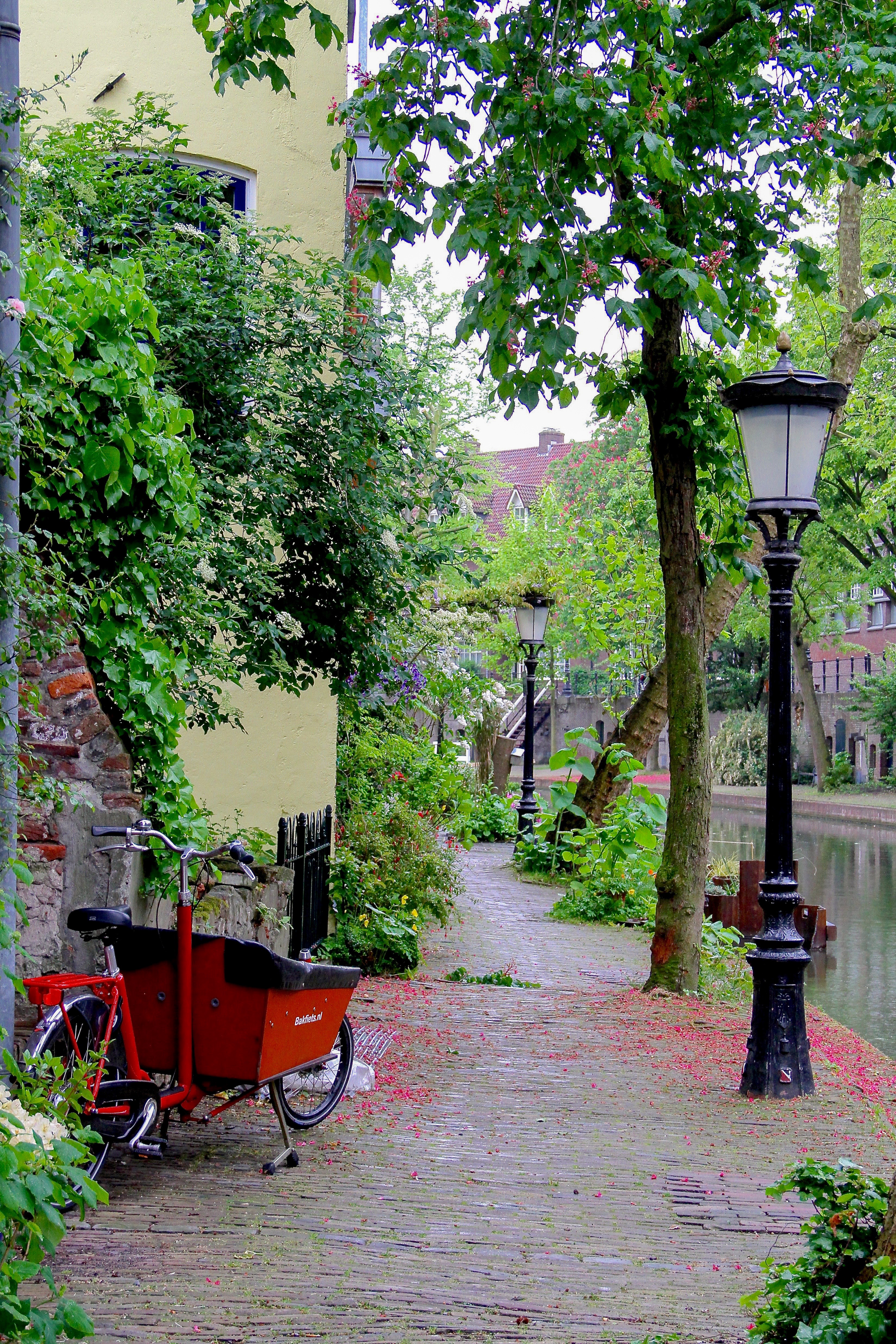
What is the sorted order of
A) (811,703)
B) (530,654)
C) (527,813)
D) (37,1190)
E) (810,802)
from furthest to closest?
(811,703)
(810,802)
(530,654)
(527,813)
(37,1190)

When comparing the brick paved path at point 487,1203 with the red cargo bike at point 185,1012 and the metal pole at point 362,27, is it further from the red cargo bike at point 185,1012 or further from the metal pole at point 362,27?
the metal pole at point 362,27

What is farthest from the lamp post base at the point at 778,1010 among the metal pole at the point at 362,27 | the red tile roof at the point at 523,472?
the red tile roof at the point at 523,472

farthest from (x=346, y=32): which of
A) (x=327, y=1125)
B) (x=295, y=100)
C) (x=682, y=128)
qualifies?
(x=327, y=1125)

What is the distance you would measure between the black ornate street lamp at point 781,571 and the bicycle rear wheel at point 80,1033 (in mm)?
3749

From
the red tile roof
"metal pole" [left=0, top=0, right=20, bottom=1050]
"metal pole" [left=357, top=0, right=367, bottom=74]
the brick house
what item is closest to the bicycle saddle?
"metal pole" [left=0, top=0, right=20, bottom=1050]

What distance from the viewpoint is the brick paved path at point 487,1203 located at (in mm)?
3793

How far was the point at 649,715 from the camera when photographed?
1506 cm

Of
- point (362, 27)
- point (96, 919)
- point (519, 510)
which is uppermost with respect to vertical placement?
point (519, 510)

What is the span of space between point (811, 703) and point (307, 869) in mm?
33646

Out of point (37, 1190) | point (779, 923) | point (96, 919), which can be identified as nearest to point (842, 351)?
point (779, 923)

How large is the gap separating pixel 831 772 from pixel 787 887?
36.1 m

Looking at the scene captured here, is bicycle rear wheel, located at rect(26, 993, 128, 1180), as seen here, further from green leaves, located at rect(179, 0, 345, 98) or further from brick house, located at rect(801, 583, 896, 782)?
brick house, located at rect(801, 583, 896, 782)

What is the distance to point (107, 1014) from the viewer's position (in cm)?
457

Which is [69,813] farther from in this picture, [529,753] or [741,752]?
[741,752]
